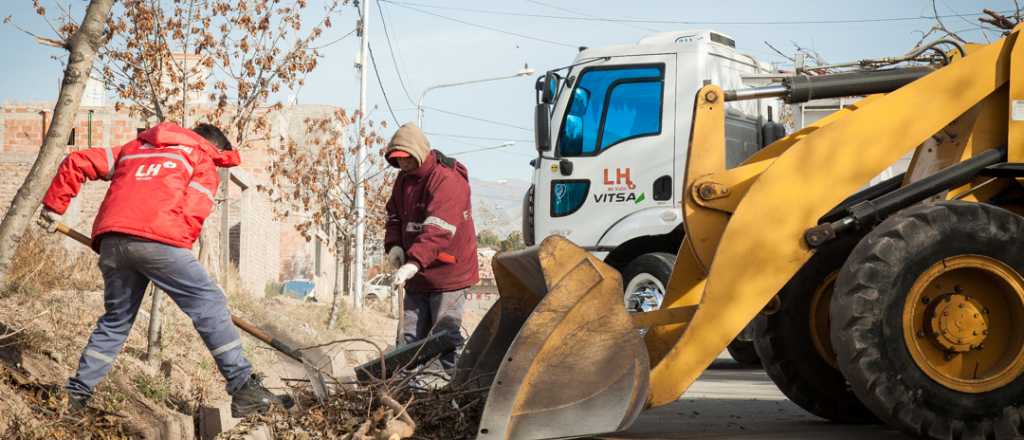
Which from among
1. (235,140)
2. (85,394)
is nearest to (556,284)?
(85,394)

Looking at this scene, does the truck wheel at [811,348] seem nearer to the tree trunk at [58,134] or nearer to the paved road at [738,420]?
the paved road at [738,420]

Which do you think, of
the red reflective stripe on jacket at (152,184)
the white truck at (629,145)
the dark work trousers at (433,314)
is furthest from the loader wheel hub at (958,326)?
the white truck at (629,145)

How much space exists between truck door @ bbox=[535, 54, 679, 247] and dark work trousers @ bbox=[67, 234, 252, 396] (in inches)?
229

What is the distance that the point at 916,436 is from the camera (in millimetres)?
5250

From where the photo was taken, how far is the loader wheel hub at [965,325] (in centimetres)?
514

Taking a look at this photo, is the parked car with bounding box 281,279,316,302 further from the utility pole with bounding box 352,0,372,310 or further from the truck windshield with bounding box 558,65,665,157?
the truck windshield with bounding box 558,65,665,157

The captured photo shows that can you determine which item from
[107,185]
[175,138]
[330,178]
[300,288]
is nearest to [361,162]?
[330,178]

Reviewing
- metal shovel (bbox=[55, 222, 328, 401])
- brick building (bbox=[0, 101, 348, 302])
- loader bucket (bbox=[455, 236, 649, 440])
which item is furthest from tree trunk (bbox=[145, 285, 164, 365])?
brick building (bbox=[0, 101, 348, 302])

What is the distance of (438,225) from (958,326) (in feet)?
10.3

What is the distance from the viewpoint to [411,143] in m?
6.88

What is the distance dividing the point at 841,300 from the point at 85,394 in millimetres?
3732

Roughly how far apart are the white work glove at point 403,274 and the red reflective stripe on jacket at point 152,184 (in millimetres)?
1190

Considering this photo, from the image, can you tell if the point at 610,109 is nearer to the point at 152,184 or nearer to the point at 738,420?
the point at 738,420

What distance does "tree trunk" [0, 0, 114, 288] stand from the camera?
18.3 feet
